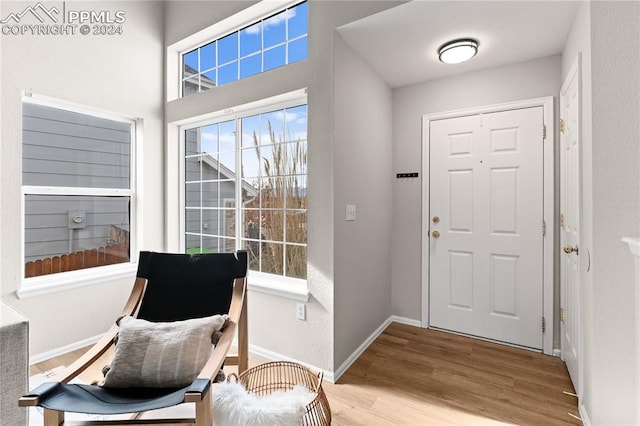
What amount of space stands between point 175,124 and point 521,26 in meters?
3.19

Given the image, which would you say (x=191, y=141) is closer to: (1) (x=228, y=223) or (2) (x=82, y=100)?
(2) (x=82, y=100)

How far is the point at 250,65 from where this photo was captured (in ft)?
8.89

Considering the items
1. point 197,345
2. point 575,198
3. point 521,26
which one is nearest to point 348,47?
point 521,26

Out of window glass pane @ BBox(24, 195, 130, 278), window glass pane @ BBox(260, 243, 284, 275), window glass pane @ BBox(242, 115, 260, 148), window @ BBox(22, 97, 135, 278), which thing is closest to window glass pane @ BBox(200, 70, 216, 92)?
window glass pane @ BBox(242, 115, 260, 148)

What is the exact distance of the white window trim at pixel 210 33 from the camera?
2525mm

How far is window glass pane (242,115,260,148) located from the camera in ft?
8.91

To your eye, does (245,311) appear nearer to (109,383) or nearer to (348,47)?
(109,383)

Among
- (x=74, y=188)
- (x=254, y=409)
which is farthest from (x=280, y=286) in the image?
(x=74, y=188)

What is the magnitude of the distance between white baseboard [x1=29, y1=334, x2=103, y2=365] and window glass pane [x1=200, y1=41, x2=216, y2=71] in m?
2.81

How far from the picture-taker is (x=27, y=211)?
7.74 ft

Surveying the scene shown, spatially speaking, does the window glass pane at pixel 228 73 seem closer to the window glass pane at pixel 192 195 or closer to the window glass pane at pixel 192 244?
the window glass pane at pixel 192 195

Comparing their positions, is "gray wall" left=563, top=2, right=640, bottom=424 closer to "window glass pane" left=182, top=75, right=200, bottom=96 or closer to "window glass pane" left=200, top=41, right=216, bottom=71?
"window glass pane" left=200, top=41, right=216, bottom=71

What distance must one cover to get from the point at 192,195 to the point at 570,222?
133 inches

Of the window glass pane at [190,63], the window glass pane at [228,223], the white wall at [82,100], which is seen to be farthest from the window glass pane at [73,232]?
the window glass pane at [190,63]
